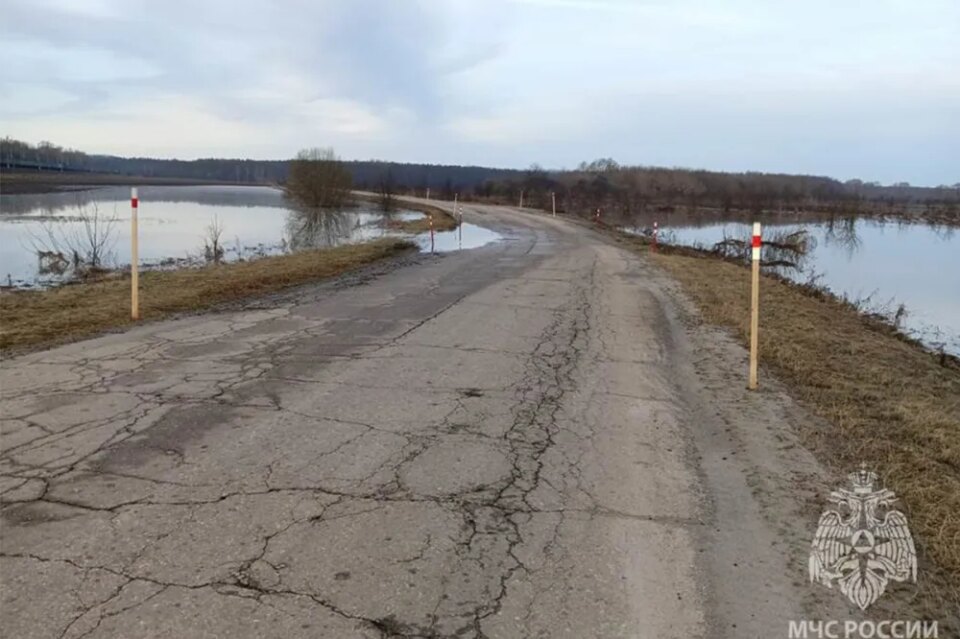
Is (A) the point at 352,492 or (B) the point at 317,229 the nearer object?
(A) the point at 352,492

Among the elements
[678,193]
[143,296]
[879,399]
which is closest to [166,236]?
[143,296]

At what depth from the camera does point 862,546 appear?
3891 millimetres

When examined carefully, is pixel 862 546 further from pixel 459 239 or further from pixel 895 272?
pixel 895 272

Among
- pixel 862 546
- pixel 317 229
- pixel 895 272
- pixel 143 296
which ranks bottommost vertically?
pixel 862 546

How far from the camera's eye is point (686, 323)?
35.3 ft

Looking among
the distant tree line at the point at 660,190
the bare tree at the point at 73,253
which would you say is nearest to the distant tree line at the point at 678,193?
the distant tree line at the point at 660,190

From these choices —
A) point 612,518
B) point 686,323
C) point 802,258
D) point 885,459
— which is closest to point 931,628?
point 612,518

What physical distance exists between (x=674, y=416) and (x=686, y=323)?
16.0 feet

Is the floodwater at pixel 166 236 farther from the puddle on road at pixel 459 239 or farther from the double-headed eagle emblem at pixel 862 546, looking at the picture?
the double-headed eagle emblem at pixel 862 546

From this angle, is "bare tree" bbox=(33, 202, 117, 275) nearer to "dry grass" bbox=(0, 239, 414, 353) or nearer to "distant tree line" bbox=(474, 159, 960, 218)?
"dry grass" bbox=(0, 239, 414, 353)

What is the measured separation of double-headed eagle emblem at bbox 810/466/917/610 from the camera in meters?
3.52

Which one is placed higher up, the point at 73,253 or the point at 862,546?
the point at 73,253

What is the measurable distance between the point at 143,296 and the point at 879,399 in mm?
10871

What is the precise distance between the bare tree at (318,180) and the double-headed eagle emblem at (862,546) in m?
57.8
